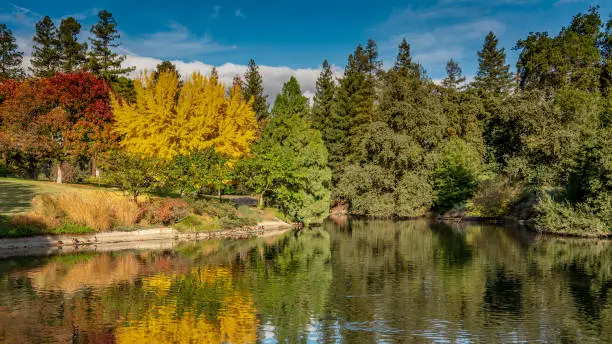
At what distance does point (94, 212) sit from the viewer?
35.4 meters

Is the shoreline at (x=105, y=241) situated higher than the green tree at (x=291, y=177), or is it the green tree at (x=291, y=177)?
the green tree at (x=291, y=177)

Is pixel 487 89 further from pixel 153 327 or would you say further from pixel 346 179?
pixel 153 327

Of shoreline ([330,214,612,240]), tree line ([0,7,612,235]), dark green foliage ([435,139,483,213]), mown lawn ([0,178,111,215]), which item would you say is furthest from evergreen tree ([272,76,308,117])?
mown lawn ([0,178,111,215])

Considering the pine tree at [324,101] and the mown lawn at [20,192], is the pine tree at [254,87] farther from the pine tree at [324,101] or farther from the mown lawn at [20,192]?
the mown lawn at [20,192]

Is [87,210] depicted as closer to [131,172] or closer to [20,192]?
[131,172]

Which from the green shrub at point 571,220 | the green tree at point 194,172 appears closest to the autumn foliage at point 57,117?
the green tree at point 194,172

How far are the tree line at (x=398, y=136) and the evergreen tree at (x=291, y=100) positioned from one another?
0.17 metres

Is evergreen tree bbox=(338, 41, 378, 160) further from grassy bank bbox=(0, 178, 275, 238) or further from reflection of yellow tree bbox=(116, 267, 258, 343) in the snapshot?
reflection of yellow tree bbox=(116, 267, 258, 343)

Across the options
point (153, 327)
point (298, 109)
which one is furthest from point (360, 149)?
point (153, 327)

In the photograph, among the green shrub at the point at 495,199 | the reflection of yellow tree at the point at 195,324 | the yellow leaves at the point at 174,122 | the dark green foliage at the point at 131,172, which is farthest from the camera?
the green shrub at the point at 495,199

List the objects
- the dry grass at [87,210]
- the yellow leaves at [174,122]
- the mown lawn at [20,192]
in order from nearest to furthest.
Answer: the dry grass at [87,210] < the mown lawn at [20,192] < the yellow leaves at [174,122]

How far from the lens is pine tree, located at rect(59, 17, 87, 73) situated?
261ft

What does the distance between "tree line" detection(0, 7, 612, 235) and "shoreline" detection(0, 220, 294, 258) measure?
521 centimetres

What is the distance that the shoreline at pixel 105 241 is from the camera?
3083cm
